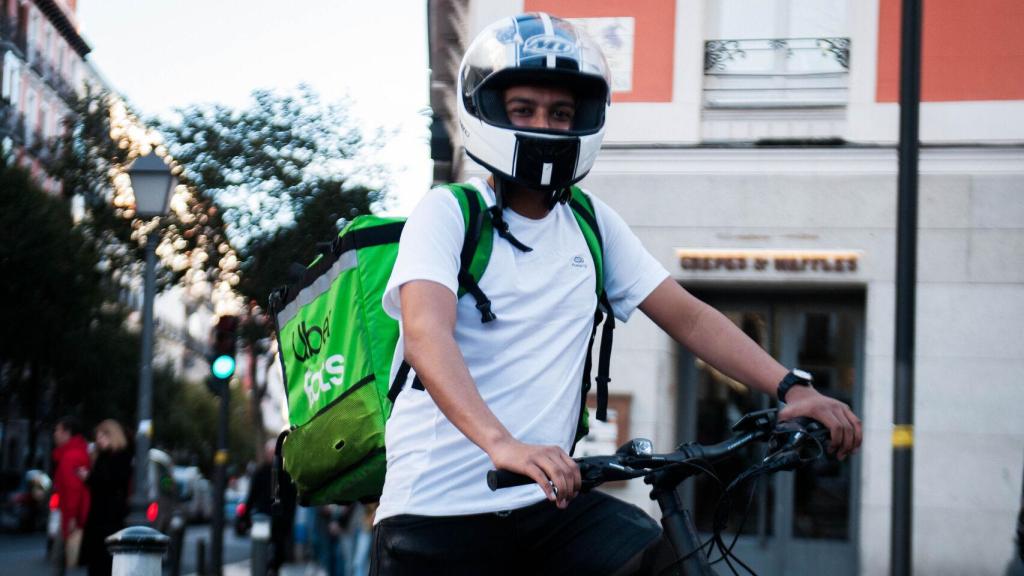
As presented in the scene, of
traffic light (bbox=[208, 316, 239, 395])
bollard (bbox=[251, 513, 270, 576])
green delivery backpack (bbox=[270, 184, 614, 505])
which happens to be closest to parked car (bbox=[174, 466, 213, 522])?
traffic light (bbox=[208, 316, 239, 395])

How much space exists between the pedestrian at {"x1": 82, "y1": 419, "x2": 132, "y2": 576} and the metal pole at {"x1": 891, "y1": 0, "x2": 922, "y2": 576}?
7.46 m

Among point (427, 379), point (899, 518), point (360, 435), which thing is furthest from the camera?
point (899, 518)

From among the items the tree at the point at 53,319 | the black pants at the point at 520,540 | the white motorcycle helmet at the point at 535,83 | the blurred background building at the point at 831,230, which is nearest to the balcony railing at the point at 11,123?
the tree at the point at 53,319

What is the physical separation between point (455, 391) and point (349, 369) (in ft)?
3.06

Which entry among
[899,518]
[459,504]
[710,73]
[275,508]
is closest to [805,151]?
[710,73]

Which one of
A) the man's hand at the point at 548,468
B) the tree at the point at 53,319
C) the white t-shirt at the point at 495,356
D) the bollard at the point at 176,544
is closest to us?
the man's hand at the point at 548,468

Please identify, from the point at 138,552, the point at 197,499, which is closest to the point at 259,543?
the point at 138,552

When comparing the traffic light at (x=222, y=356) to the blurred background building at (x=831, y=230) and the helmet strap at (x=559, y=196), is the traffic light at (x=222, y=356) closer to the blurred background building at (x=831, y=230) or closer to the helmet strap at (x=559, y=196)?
the blurred background building at (x=831, y=230)

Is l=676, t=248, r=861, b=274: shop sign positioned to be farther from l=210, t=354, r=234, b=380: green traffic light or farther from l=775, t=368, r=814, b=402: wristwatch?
l=775, t=368, r=814, b=402: wristwatch

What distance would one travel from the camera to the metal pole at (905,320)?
7500 millimetres

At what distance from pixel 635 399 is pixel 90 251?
17837mm

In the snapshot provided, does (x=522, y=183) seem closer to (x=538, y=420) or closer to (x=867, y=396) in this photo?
(x=538, y=420)

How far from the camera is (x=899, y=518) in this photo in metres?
7.55

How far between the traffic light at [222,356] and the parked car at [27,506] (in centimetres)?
1748
